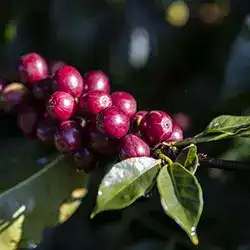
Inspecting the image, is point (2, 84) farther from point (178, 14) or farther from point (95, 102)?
point (178, 14)

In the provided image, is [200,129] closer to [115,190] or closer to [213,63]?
[213,63]

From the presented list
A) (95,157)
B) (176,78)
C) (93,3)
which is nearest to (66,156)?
(95,157)

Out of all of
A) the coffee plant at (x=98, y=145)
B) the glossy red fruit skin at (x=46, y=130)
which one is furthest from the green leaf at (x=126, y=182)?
the glossy red fruit skin at (x=46, y=130)

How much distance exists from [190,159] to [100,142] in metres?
0.18

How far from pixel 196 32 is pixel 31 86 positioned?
2.28 feet

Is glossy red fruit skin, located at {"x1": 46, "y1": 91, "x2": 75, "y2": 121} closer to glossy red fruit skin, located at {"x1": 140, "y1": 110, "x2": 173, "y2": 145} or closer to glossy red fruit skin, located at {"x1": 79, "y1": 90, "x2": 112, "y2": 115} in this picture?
glossy red fruit skin, located at {"x1": 79, "y1": 90, "x2": 112, "y2": 115}

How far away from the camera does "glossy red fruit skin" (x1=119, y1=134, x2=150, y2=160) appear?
1250 millimetres

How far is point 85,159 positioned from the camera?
1.39m

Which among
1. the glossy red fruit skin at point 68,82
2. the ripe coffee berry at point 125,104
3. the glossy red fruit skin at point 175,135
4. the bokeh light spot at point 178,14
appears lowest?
the bokeh light spot at point 178,14

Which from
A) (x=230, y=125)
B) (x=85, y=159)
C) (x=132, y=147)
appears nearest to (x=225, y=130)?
(x=230, y=125)

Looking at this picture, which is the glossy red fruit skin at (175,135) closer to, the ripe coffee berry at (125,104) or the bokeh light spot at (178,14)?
the ripe coffee berry at (125,104)

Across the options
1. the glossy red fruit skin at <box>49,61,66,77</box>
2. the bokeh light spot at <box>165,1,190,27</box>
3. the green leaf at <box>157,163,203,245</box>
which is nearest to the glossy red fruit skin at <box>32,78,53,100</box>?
the glossy red fruit skin at <box>49,61,66,77</box>

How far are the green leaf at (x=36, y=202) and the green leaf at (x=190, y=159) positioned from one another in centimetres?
30

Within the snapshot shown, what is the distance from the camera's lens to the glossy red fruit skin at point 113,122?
1.27 metres
